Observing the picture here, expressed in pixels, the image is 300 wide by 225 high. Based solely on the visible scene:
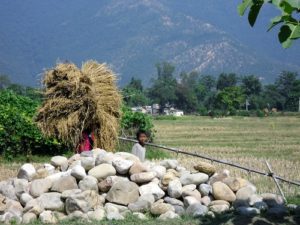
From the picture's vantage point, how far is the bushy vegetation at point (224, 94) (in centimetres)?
8438

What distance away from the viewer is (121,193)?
8547 mm

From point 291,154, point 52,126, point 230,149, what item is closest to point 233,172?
point 52,126

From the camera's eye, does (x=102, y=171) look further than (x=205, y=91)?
No

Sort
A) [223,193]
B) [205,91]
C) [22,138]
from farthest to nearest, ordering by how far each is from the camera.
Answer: [205,91]
[22,138]
[223,193]

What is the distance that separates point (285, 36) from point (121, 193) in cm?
548

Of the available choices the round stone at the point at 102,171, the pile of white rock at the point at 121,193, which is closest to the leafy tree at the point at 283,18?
the pile of white rock at the point at 121,193

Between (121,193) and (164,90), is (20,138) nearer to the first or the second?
(121,193)

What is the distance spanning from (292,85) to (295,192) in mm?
89621

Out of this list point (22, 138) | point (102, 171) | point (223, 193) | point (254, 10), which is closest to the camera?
point (254, 10)

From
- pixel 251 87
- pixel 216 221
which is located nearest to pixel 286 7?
pixel 216 221

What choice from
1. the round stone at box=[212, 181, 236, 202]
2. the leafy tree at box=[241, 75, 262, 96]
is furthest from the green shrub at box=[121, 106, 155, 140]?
the leafy tree at box=[241, 75, 262, 96]

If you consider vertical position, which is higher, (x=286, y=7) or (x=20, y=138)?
(x=286, y=7)

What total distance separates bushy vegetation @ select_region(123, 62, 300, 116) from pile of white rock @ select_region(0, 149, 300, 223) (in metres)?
62.7

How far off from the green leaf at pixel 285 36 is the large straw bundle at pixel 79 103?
24.4 ft
